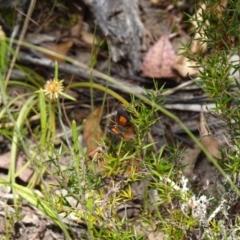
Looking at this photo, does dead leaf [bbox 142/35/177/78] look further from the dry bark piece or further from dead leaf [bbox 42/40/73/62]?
dead leaf [bbox 42/40/73/62]

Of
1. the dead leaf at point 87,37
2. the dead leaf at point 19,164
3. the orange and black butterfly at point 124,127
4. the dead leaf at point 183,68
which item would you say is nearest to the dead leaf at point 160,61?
the dead leaf at point 183,68

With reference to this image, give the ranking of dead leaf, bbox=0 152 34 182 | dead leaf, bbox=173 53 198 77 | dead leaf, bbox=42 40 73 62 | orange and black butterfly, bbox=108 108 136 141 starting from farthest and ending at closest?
dead leaf, bbox=42 40 73 62
dead leaf, bbox=173 53 198 77
dead leaf, bbox=0 152 34 182
orange and black butterfly, bbox=108 108 136 141

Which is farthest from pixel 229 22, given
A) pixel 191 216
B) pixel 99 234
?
pixel 99 234

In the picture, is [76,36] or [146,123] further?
[76,36]

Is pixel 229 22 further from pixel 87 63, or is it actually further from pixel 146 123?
pixel 87 63

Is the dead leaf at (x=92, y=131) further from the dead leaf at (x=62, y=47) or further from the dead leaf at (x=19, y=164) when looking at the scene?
the dead leaf at (x=62, y=47)

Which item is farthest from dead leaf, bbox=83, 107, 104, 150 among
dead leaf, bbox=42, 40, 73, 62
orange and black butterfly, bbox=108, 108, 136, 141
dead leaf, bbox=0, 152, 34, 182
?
orange and black butterfly, bbox=108, 108, 136, 141

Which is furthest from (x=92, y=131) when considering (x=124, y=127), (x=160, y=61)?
(x=124, y=127)
